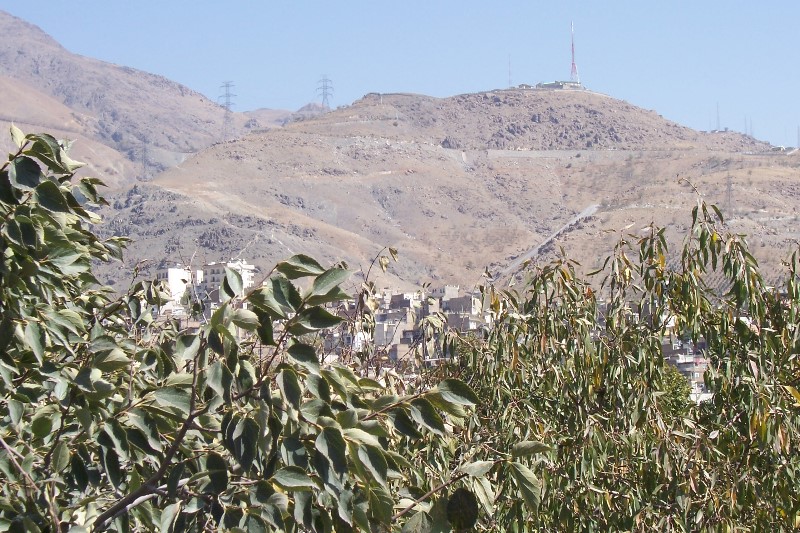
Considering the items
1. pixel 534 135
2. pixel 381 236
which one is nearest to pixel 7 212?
pixel 381 236

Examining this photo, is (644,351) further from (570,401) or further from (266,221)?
(266,221)

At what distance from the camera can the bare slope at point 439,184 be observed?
100062mm

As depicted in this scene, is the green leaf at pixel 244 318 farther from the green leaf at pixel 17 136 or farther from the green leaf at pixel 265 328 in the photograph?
the green leaf at pixel 17 136

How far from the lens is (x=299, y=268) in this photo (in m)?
2.52

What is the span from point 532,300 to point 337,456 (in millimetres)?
3311

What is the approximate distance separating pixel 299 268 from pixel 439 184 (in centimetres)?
12540

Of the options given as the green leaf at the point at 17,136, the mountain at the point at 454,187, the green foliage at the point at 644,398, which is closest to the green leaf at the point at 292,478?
the green leaf at the point at 17,136

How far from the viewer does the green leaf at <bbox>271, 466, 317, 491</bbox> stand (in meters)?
2.46

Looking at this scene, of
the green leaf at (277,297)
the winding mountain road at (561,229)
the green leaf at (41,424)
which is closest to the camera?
the green leaf at (277,297)

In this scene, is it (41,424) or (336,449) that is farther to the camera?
(41,424)

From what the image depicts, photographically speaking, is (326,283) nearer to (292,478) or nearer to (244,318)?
(244,318)

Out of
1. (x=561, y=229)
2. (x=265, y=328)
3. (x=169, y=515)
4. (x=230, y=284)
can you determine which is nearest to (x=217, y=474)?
(x=169, y=515)

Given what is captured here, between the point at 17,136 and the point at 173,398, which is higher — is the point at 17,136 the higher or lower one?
the higher one

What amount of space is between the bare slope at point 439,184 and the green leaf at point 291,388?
81.1 meters
